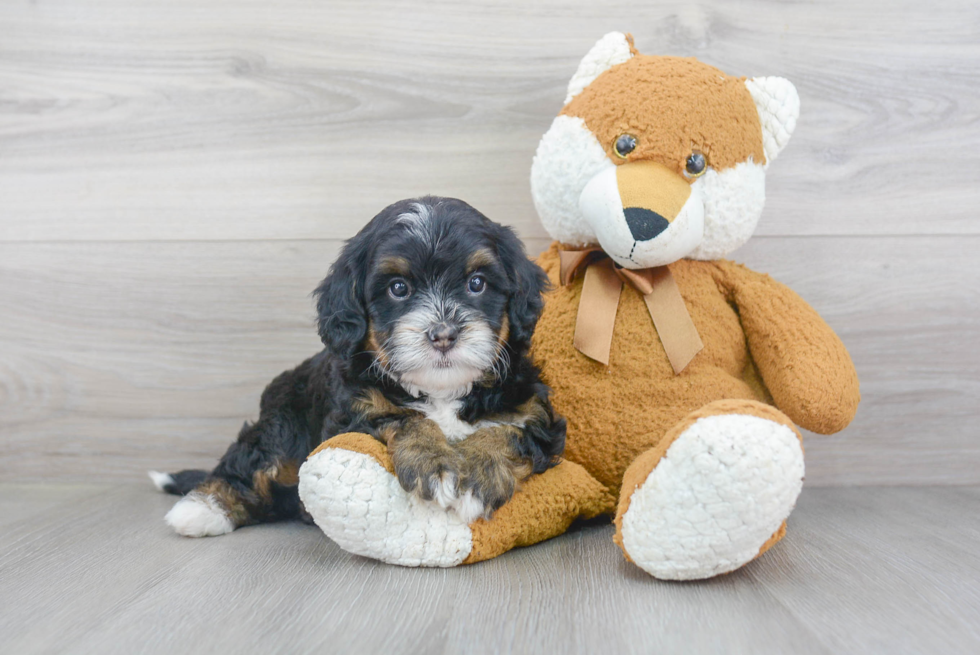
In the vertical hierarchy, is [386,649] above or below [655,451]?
below

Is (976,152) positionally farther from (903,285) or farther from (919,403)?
(919,403)

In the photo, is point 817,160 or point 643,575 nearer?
point 643,575

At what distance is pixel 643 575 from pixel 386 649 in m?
0.51

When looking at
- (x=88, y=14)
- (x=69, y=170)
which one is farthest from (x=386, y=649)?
(x=88, y=14)

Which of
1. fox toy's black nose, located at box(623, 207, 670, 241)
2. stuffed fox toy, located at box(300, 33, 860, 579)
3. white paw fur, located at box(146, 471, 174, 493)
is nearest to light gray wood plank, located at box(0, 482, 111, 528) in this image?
white paw fur, located at box(146, 471, 174, 493)

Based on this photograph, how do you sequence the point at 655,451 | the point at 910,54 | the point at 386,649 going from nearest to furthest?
the point at 386,649, the point at 655,451, the point at 910,54

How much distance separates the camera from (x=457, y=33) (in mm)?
2168

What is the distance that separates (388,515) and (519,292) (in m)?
0.51

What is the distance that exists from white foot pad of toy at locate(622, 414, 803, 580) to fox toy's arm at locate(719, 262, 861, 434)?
0.38 m

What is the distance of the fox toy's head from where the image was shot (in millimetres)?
1520

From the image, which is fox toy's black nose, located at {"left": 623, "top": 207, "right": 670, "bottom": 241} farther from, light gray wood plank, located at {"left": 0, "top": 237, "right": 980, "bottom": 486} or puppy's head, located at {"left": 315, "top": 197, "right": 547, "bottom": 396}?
light gray wood plank, located at {"left": 0, "top": 237, "right": 980, "bottom": 486}

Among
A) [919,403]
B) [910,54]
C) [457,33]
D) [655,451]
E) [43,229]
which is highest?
[457,33]

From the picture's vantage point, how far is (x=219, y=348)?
7.36 feet

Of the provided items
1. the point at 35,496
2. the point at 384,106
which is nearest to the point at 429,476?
the point at 384,106
